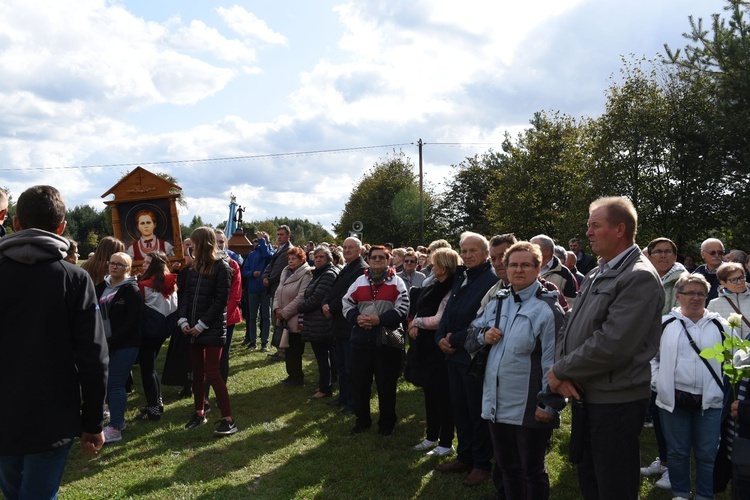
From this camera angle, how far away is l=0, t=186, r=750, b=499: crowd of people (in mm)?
2811

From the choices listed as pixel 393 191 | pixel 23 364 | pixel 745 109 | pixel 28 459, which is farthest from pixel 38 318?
pixel 393 191

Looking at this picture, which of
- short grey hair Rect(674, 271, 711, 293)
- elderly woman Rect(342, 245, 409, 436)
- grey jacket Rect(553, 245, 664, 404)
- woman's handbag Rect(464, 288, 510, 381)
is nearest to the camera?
grey jacket Rect(553, 245, 664, 404)

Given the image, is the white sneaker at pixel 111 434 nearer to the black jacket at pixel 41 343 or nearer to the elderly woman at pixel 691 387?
the black jacket at pixel 41 343

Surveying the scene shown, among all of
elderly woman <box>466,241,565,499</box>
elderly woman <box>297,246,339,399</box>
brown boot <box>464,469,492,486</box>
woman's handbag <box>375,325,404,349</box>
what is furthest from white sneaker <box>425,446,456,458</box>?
elderly woman <box>297,246,339,399</box>

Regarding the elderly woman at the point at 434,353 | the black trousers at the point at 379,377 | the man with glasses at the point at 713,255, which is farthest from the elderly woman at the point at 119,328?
the man with glasses at the point at 713,255

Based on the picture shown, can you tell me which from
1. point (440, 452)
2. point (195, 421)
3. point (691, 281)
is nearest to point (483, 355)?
point (691, 281)

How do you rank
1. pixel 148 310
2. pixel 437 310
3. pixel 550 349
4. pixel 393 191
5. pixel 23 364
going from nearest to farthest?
pixel 23 364 < pixel 550 349 < pixel 437 310 < pixel 148 310 < pixel 393 191

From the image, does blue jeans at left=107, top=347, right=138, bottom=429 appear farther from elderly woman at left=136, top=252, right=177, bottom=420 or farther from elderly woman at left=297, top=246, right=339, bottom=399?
elderly woman at left=297, top=246, right=339, bottom=399

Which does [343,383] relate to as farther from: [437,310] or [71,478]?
[71,478]

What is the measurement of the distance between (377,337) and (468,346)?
2.08m

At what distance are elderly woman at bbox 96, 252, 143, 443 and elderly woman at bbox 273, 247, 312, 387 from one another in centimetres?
238

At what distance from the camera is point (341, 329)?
281 inches

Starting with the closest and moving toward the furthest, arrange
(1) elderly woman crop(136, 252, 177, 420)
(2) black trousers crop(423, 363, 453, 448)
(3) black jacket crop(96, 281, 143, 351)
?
(2) black trousers crop(423, 363, 453, 448)
(3) black jacket crop(96, 281, 143, 351)
(1) elderly woman crop(136, 252, 177, 420)

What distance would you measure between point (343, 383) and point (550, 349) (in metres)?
4.03
